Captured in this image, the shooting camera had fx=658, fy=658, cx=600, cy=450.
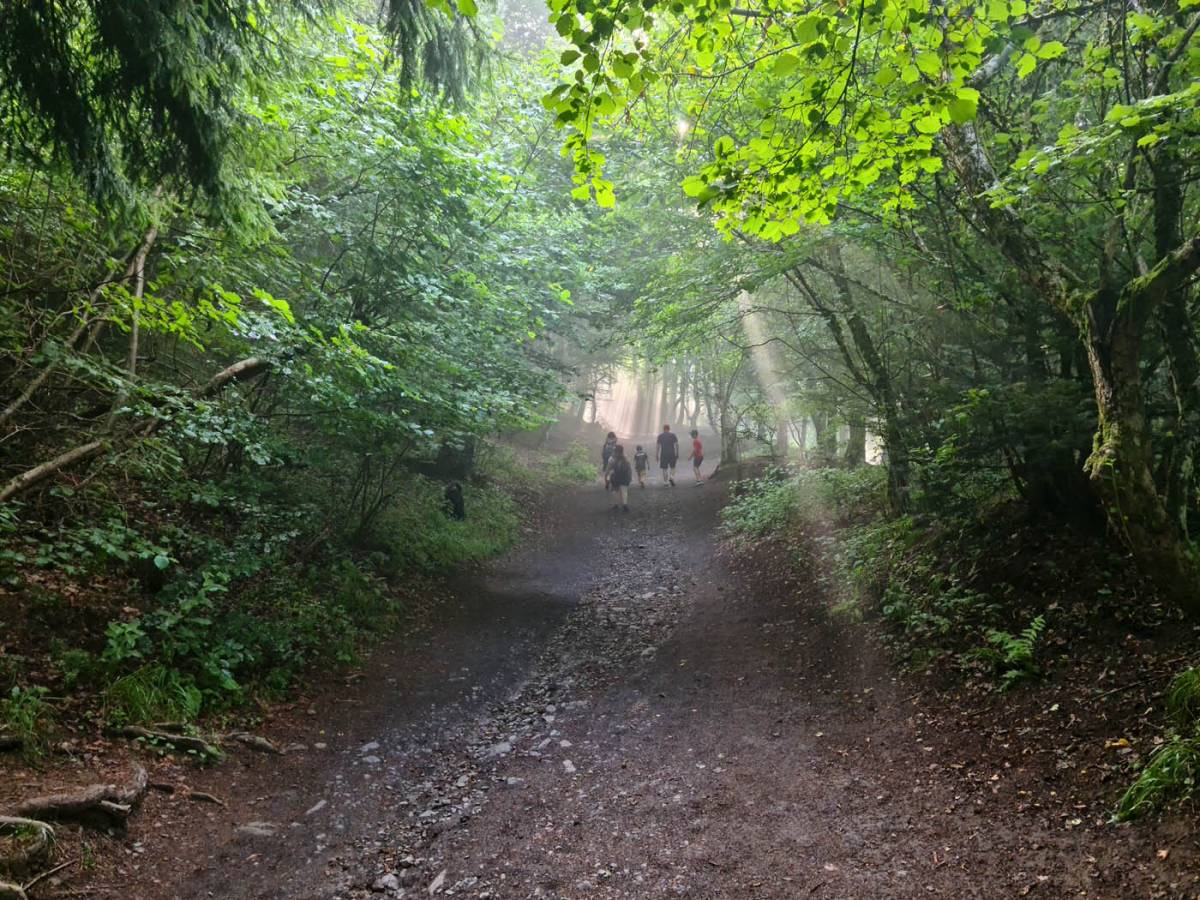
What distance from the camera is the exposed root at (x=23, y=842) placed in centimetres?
363

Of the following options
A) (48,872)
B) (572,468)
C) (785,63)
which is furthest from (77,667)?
(572,468)

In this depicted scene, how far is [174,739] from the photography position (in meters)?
5.42

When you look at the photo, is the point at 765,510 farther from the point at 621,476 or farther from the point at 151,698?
the point at 151,698

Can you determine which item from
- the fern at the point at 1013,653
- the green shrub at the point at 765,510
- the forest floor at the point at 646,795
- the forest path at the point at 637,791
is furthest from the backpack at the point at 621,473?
the fern at the point at 1013,653

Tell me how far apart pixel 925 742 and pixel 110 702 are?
6.61 metres

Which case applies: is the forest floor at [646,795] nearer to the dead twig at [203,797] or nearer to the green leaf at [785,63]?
the dead twig at [203,797]

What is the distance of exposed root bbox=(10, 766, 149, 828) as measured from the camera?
402 centimetres

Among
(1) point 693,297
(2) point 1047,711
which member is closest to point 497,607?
(1) point 693,297

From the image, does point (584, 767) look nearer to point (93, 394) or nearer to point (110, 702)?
point (110, 702)

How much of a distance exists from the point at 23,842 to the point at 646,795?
158 inches

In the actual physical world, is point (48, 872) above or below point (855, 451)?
below

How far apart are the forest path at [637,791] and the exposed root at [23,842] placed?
606 millimetres

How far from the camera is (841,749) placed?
563 centimetres

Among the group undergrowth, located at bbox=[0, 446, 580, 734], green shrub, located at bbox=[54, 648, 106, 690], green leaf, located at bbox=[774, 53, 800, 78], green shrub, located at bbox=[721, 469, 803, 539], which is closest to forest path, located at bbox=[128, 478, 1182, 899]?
undergrowth, located at bbox=[0, 446, 580, 734]
